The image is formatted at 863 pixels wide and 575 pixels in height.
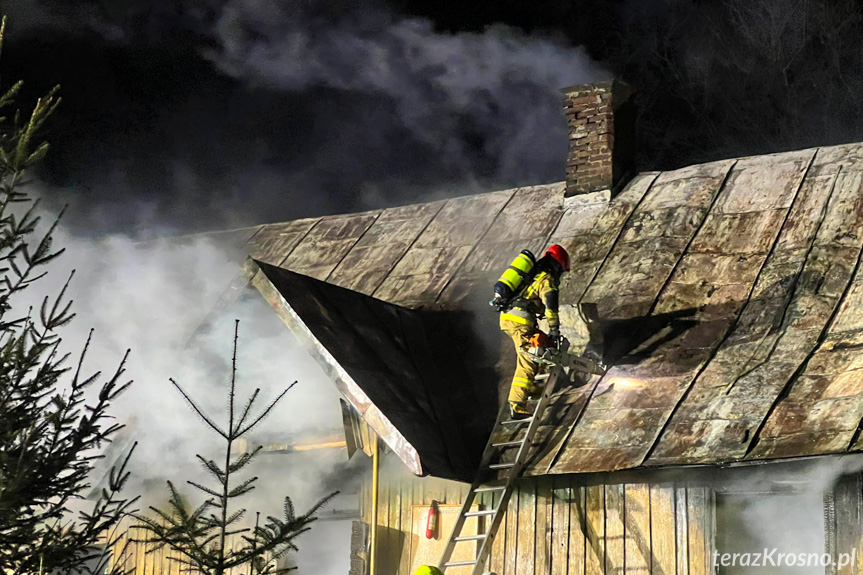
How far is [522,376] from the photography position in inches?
384

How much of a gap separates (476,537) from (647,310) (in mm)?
2799

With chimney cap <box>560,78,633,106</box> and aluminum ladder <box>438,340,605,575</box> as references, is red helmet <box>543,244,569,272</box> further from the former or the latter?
chimney cap <box>560,78,633,106</box>

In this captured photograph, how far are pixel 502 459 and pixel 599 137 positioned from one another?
477 centimetres

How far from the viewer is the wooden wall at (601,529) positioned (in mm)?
8602

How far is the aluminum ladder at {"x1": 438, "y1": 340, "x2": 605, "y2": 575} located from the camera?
29.0 ft

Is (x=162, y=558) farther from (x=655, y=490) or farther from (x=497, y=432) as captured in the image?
(x=655, y=490)

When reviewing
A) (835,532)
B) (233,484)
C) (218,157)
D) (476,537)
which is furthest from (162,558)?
(218,157)

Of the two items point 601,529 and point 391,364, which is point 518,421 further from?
point 391,364

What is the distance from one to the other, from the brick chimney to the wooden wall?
4.25m

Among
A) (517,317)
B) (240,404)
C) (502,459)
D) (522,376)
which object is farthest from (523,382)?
(240,404)

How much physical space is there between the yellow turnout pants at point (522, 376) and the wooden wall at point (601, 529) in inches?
26.8

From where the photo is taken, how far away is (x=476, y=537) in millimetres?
8750

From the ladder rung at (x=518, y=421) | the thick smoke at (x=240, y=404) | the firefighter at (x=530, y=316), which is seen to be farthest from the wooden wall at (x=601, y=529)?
the thick smoke at (x=240, y=404)

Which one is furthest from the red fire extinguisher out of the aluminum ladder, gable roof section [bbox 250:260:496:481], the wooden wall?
gable roof section [bbox 250:260:496:481]
